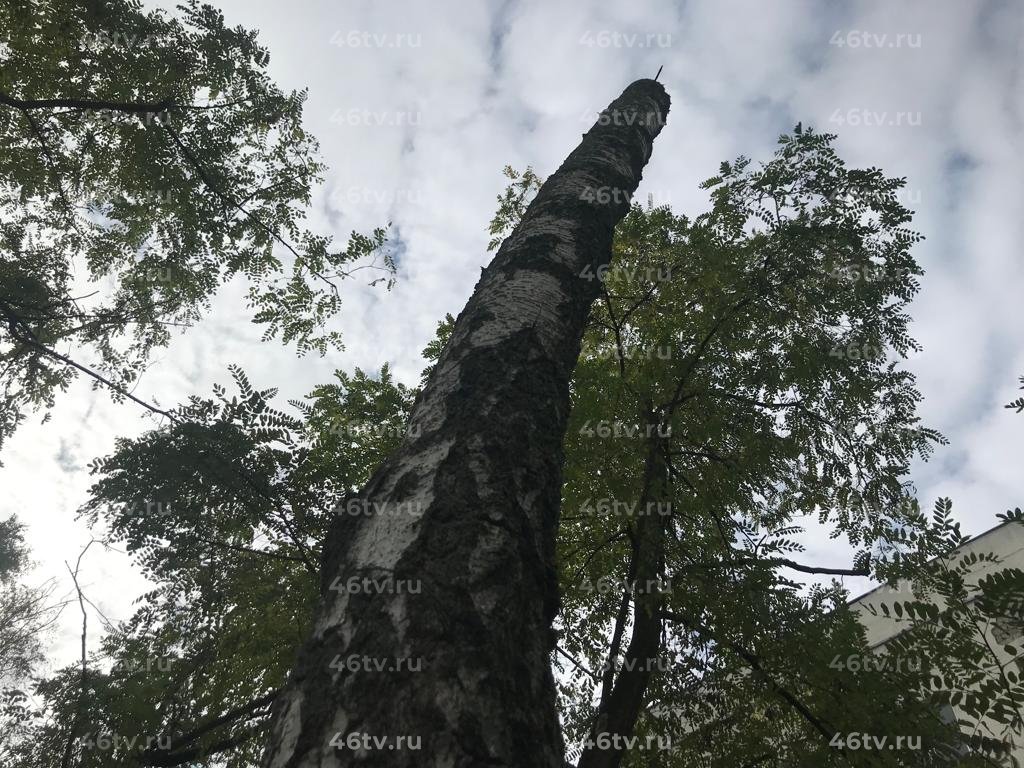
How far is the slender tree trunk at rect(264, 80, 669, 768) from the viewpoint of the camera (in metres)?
1.00

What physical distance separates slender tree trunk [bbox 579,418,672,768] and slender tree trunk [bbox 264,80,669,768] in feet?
4.33

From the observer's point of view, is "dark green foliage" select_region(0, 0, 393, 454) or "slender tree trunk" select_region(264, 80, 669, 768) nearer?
"slender tree trunk" select_region(264, 80, 669, 768)

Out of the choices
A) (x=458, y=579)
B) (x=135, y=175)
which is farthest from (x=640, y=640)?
(x=135, y=175)

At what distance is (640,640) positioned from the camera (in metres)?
3.33

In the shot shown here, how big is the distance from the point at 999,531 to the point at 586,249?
14.4 meters

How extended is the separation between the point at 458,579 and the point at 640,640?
2516 mm

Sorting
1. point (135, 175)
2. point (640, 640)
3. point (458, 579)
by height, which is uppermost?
point (135, 175)

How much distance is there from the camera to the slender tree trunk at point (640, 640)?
2.85m

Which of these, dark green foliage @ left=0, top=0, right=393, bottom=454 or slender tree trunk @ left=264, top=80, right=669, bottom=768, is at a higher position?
→ dark green foliage @ left=0, top=0, right=393, bottom=454

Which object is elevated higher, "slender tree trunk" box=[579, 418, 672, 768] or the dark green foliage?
the dark green foliage

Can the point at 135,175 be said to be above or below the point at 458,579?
above

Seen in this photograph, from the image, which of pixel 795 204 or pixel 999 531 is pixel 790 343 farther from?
pixel 999 531

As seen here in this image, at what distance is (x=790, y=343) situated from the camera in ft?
16.4

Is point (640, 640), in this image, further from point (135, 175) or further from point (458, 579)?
point (135, 175)
